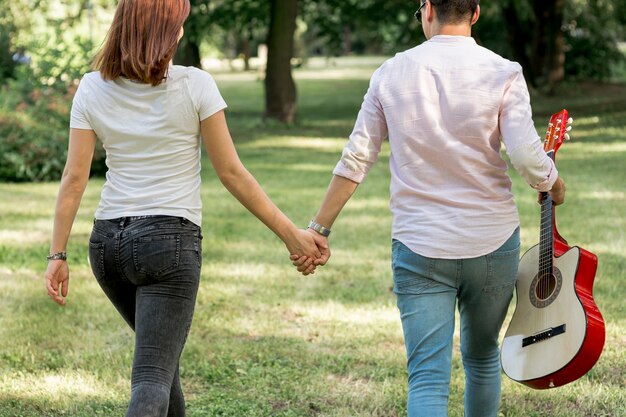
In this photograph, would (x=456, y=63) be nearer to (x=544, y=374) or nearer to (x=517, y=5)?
(x=544, y=374)

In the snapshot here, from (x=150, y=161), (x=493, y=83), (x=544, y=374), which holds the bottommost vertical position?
(x=544, y=374)

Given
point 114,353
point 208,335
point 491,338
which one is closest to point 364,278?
point 208,335

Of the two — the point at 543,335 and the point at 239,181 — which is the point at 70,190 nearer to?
the point at 239,181

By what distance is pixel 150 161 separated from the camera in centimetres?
340

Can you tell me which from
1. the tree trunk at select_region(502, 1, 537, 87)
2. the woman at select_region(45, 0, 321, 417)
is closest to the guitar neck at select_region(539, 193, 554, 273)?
the woman at select_region(45, 0, 321, 417)

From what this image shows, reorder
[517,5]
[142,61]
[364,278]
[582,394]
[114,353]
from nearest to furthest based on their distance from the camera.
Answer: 1. [142,61]
2. [582,394]
3. [114,353]
4. [364,278]
5. [517,5]

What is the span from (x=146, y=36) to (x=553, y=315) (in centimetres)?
170

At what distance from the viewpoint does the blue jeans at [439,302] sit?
3406 mm

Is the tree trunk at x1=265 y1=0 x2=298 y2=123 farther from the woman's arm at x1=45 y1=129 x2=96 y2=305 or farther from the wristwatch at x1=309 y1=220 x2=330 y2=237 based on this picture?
the woman's arm at x1=45 y1=129 x2=96 y2=305

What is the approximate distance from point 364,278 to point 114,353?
2389 millimetres

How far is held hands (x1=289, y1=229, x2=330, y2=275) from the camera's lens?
3.96 metres

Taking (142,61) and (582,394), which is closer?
(142,61)

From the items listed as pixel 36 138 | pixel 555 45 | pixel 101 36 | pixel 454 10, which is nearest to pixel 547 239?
pixel 454 10

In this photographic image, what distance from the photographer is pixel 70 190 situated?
139 inches
